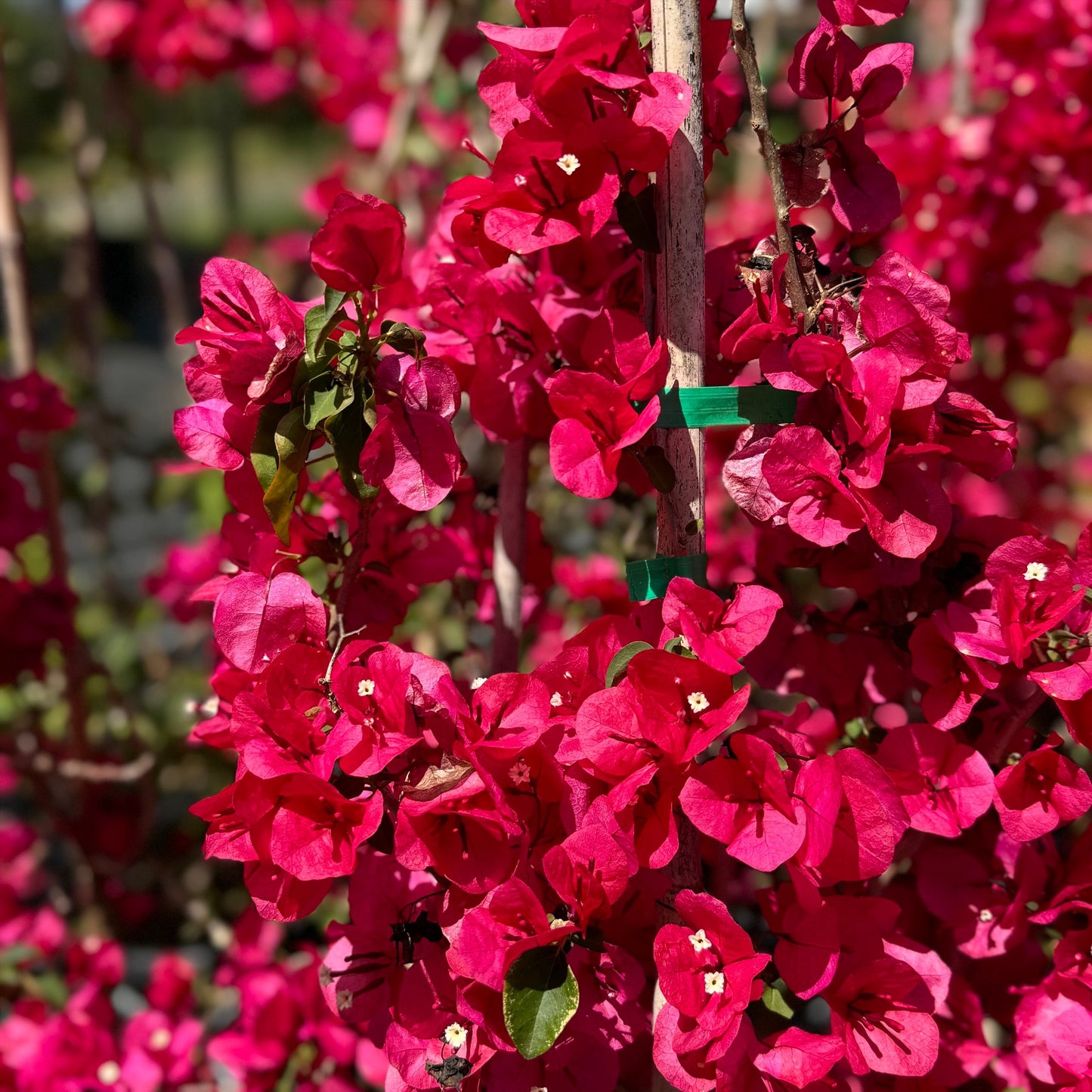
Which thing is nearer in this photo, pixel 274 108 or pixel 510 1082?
pixel 510 1082

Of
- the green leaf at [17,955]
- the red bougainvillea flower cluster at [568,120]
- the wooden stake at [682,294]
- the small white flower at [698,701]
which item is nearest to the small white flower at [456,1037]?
the wooden stake at [682,294]

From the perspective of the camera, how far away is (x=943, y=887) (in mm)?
744

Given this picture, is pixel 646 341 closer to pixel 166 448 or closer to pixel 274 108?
pixel 166 448

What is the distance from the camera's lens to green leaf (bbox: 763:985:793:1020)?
0.63m

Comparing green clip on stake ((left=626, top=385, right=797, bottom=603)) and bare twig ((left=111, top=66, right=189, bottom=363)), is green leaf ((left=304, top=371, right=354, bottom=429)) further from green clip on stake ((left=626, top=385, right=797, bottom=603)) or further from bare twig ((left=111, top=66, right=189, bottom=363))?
bare twig ((left=111, top=66, right=189, bottom=363))

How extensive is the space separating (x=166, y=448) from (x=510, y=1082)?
5.25 feet

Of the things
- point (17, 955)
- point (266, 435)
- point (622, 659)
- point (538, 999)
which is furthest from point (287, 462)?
point (17, 955)

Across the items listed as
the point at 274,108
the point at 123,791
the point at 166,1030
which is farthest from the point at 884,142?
the point at 274,108

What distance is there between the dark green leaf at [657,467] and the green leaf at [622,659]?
4.3 inches

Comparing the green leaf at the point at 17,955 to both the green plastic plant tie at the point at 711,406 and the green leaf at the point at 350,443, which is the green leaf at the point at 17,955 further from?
the green plastic plant tie at the point at 711,406

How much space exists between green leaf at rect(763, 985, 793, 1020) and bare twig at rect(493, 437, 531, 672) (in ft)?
1.07

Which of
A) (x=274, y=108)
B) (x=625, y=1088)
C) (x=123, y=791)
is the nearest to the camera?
(x=625, y=1088)

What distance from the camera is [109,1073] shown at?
3.25 ft

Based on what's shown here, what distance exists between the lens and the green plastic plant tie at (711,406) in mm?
645
